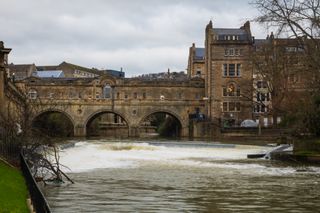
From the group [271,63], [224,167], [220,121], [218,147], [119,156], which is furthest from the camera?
[220,121]

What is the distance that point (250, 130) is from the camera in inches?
2985

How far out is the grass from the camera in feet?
38.6

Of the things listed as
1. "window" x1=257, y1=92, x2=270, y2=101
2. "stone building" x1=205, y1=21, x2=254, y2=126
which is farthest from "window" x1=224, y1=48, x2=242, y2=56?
"window" x1=257, y1=92, x2=270, y2=101

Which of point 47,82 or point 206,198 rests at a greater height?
point 47,82

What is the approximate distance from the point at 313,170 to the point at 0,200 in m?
18.0

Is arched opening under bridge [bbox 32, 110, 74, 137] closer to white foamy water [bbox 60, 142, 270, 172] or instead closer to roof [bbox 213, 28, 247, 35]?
roof [bbox 213, 28, 247, 35]

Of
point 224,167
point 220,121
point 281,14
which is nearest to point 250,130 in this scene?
point 220,121

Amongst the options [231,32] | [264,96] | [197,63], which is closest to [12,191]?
[264,96]

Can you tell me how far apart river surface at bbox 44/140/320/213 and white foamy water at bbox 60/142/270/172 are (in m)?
0.06

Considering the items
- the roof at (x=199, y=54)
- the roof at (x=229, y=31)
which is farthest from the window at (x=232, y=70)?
the roof at (x=199, y=54)

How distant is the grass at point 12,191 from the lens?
11766 millimetres

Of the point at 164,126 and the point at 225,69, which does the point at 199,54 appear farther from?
the point at 225,69

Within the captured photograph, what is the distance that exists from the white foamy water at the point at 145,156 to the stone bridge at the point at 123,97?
41872 mm

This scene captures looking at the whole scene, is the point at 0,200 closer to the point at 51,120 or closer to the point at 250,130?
the point at 250,130
